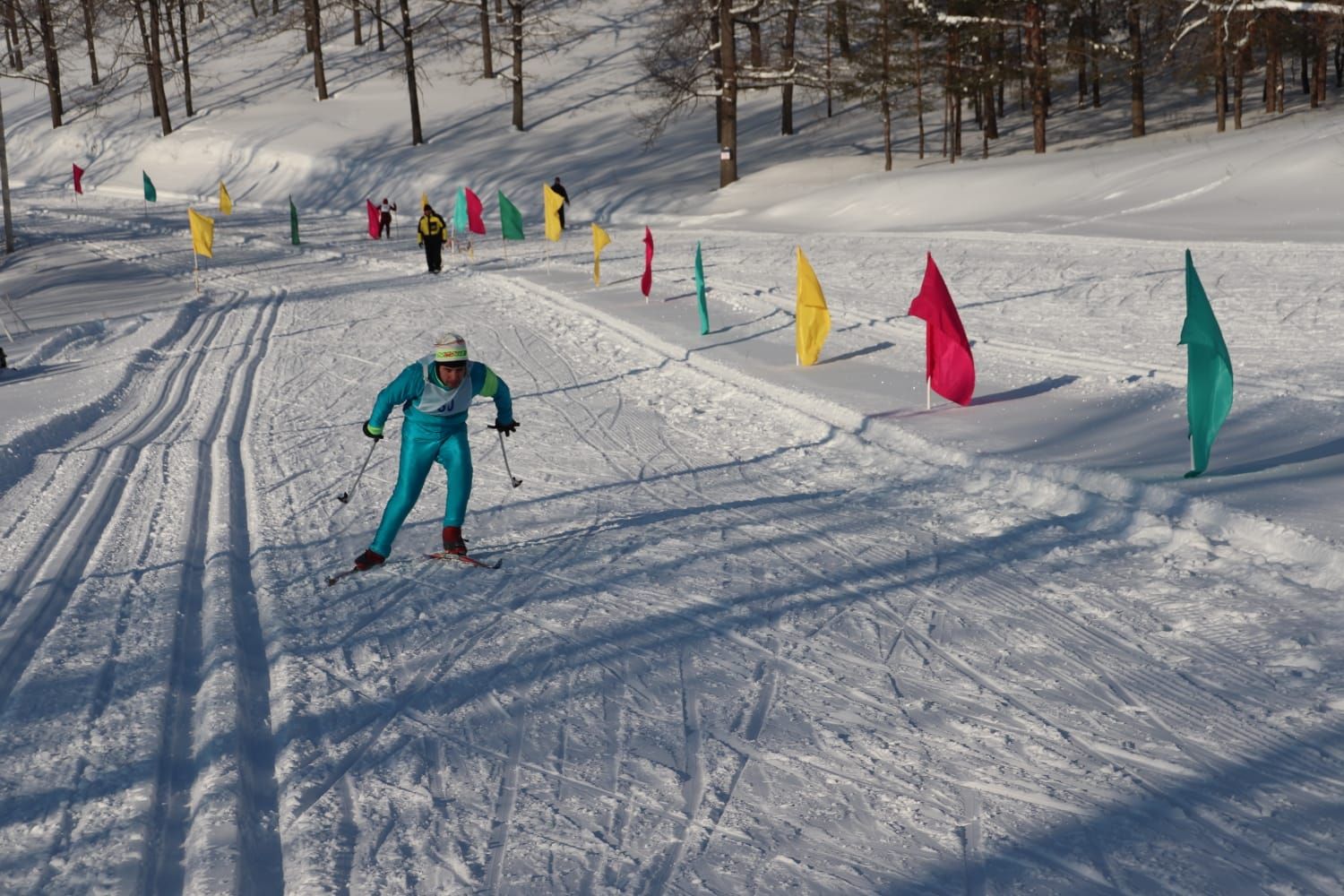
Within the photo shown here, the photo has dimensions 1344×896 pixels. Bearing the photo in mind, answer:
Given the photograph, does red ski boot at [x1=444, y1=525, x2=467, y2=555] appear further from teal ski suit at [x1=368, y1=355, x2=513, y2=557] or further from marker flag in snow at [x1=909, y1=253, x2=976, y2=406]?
marker flag in snow at [x1=909, y1=253, x2=976, y2=406]

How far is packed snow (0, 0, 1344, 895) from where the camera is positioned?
14.0ft

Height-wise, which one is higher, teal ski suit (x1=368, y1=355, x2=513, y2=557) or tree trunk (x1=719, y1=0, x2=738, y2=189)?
tree trunk (x1=719, y1=0, x2=738, y2=189)

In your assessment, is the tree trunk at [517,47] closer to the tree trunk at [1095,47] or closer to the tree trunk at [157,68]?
the tree trunk at [157,68]

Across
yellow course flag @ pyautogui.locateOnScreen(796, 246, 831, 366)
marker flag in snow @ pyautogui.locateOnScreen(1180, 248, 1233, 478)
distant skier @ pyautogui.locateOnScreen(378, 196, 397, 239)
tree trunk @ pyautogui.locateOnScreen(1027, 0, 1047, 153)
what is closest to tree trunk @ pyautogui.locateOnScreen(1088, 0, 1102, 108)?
tree trunk @ pyautogui.locateOnScreen(1027, 0, 1047, 153)

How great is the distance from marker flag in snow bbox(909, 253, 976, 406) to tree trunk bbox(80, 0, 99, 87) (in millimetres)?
51145

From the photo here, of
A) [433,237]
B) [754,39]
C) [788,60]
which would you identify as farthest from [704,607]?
[754,39]

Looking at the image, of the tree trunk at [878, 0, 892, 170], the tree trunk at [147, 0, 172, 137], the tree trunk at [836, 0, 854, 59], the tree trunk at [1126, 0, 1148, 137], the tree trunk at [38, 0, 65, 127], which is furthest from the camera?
the tree trunk at [147, 0, 172, 137]

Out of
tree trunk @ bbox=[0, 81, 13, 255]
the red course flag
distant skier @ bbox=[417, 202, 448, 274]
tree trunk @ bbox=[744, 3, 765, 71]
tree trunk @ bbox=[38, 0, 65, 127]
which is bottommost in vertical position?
distant skier @ bbox=[417, 202, 448, 274]

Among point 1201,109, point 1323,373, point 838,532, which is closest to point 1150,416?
point 1323,373

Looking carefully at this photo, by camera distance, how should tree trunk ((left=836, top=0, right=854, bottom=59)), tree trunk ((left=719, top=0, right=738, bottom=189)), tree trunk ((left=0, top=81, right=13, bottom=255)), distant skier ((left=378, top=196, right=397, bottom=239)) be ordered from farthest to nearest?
tree trunk ((left=836, top=0, right=854, bottom=59)), tree trunk ((left=719, top=0, right=738, bottom=189)), distant skier ((left=378, top=196, right=397, bottom=239)), tree trunk ((left=0, top=81, right=13, bottom=255))

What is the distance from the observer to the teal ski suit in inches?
285

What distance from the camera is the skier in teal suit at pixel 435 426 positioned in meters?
7.17

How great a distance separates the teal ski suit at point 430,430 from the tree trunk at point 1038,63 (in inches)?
1049

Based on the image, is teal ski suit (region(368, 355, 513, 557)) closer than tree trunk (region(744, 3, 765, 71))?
A: Yes
